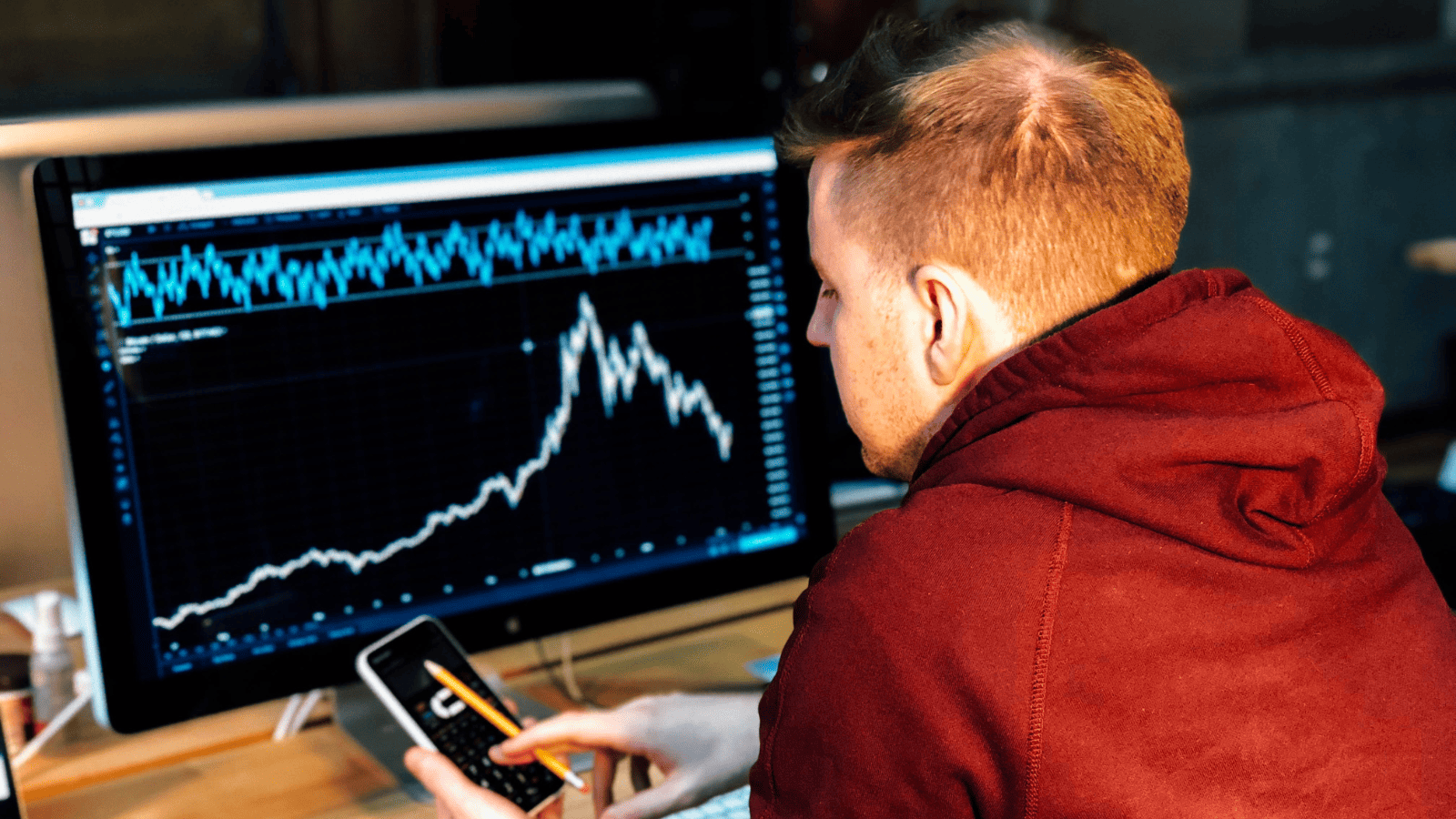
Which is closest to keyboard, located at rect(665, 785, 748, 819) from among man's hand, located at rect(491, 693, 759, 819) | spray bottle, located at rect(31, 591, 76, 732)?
man's hand, located at rect(491, 693, 759, 819)

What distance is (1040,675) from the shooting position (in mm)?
520

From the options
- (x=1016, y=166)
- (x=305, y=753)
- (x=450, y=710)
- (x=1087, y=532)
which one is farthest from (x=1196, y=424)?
(x=305, y=753)

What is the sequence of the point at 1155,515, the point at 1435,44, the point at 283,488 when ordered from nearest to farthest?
the point at 1155,515, the point at 283,488, the point at 1435,44

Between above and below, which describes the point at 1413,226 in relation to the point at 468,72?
below

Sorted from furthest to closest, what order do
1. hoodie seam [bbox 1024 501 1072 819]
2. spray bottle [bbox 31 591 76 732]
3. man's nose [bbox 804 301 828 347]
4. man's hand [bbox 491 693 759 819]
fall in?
spray bottle [bbox 31 591 76 732]
man's hand [bbox 491 693 759 819]
man's nose [bbox 804 301 828 347]
hoodie seam [bbox 1024 501 1072 819]

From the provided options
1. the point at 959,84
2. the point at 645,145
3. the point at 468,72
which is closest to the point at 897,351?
the point at 959,84

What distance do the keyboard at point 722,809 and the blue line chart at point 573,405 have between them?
26cm

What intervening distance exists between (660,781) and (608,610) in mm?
147

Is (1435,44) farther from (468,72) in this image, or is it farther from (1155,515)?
(1155,515)

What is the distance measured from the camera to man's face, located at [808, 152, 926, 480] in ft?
2.24

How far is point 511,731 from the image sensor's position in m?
0.87

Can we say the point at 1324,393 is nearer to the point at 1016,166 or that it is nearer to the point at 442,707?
the point at 1016,166

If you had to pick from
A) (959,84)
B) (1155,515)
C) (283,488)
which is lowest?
(283,488)

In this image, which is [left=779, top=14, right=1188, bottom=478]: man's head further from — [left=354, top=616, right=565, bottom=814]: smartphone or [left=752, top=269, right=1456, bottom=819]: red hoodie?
[left=354, top=616, right=565, bottom=814]: smartphone
